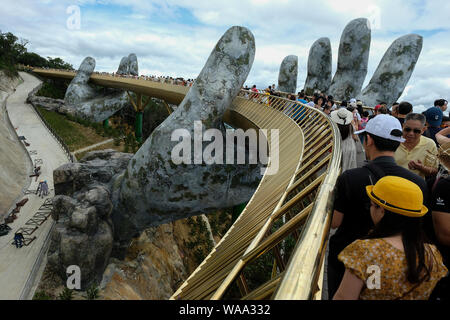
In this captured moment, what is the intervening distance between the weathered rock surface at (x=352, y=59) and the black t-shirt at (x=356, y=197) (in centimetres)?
1661

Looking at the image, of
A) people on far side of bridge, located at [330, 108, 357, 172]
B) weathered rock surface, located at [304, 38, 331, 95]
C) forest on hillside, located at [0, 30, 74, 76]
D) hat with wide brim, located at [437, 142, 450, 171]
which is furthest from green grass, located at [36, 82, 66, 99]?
hat with wide brim, located at [437, 142, 450, 171]

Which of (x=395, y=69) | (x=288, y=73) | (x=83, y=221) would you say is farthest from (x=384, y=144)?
(x=288, y=73)

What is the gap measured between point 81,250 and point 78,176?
3.81 m

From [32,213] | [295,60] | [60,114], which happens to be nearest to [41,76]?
[60,114]

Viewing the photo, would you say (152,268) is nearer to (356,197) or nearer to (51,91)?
(356,197)

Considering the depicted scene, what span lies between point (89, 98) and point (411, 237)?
35.0 metres

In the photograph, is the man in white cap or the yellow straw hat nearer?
the yellow straw hat

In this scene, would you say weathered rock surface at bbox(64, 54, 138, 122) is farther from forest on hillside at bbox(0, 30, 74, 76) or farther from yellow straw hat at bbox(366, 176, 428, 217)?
yellow straw hat at bbox(366, 176, 428, 217)

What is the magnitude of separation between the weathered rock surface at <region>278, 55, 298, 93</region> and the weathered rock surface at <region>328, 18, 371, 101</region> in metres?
4.38

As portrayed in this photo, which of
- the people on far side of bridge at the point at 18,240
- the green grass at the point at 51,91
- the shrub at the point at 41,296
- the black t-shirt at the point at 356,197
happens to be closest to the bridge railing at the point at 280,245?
the black t-shirt at the point at 356,197

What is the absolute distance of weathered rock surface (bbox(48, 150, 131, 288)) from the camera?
31.6 feet

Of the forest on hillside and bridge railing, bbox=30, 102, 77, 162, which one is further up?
the forest on hillside

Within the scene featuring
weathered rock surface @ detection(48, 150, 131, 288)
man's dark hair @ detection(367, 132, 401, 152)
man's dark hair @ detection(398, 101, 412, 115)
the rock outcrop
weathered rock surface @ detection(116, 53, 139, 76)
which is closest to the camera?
man's dark hair @ detection(367, 132, 401, 152)
